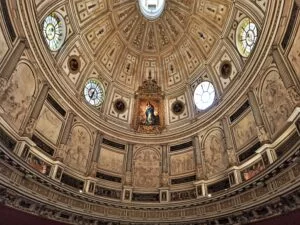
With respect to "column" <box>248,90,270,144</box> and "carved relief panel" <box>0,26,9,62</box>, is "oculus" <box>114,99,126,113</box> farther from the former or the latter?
"column" <box>248,90,270,144</box>

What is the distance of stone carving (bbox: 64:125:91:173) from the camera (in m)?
18.5

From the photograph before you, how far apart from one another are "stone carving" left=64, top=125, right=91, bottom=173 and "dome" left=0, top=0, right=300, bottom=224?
9 cm

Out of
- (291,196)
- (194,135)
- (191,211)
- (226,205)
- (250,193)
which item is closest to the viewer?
(291,196)

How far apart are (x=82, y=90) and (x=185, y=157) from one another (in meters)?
9.85

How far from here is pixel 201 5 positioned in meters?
22.2

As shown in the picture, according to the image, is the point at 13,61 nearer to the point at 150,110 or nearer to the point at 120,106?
the point at 120,106

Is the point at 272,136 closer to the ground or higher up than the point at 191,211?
higher up

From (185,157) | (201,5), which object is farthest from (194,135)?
(201,5)

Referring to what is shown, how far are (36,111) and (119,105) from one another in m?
8.62

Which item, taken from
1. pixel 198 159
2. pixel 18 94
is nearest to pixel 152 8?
pixel 198 159

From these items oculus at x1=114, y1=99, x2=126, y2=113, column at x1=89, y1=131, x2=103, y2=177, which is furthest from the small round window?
column at x1=89, y1=131, x2=103, y2=177

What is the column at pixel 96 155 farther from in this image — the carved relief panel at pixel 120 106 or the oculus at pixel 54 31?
the oculus at pixel 54 31

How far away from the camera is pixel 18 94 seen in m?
15.3

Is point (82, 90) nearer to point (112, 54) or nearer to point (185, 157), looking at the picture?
A: point (112, 54)
